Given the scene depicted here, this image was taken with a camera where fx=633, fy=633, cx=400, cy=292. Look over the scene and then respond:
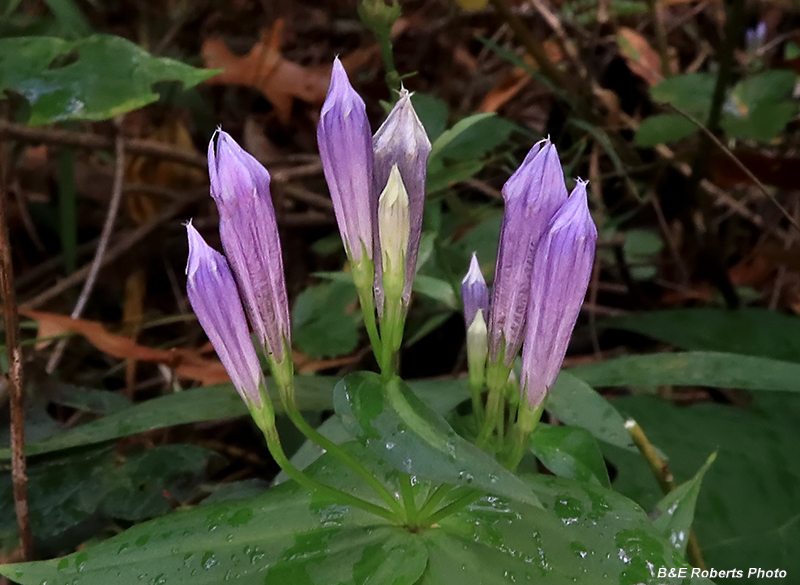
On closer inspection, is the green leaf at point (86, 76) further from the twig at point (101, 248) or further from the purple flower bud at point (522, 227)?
the purple flower bud at point (522, 227)

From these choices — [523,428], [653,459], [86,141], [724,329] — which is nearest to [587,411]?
[653,459]

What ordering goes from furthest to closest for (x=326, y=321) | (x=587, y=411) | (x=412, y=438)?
(x=326, y=321)
(x=587, y=411)
(x=412, y=438)

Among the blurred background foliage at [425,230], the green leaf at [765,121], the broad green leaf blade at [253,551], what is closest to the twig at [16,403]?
the blurred background foliage at [425,230]

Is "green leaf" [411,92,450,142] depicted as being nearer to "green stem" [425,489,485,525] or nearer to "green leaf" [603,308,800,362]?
"green leaf" [603,308,800,362]

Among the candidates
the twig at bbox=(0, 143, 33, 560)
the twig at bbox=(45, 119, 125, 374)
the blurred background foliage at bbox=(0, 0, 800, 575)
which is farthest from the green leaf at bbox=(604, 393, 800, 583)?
the twig at bbox=(45, 119, 125, 374)

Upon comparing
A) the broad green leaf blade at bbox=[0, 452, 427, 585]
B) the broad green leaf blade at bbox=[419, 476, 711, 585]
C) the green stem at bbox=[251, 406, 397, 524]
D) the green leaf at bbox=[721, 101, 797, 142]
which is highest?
the green leaf at bbox=[721, 101, 797, 142]

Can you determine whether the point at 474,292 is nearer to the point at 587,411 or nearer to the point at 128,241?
the point at 587,411

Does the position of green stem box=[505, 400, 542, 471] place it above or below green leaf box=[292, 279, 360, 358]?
above
